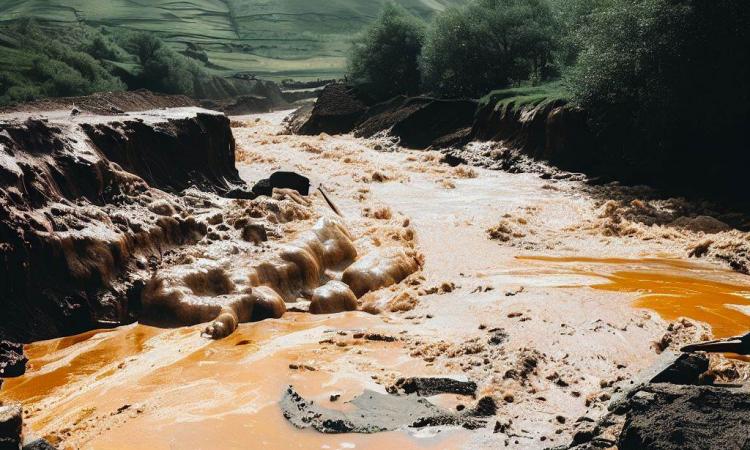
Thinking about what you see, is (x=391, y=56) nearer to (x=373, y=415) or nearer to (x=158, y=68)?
(x=158, y=68)

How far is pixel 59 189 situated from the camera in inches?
392

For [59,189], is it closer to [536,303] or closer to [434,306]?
[434,306]

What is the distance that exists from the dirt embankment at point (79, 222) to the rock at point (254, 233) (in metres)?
0.66

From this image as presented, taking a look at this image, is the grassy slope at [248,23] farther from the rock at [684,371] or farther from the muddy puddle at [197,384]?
the rock at [684,371]

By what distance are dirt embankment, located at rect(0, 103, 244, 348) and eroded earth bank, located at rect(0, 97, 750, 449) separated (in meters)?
0.03

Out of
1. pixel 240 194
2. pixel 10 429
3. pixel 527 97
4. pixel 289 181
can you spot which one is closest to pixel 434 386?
pixel 10 429

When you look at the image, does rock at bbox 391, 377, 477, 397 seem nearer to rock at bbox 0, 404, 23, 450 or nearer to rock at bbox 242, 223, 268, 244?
rock at bbox 0, 404, 23, 450

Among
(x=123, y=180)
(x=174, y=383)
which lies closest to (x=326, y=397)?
(x=174, y=383)

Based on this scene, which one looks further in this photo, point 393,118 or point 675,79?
point 393,118

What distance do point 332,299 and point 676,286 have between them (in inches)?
200

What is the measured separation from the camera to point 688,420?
465 cm

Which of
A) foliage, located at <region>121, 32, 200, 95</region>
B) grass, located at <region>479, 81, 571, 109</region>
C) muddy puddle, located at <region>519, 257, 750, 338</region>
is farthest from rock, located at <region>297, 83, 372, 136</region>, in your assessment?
muddy puddle, located at <region>519, 257, 750, 338</region>

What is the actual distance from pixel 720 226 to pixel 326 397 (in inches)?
423

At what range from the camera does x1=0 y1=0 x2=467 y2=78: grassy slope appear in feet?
295
